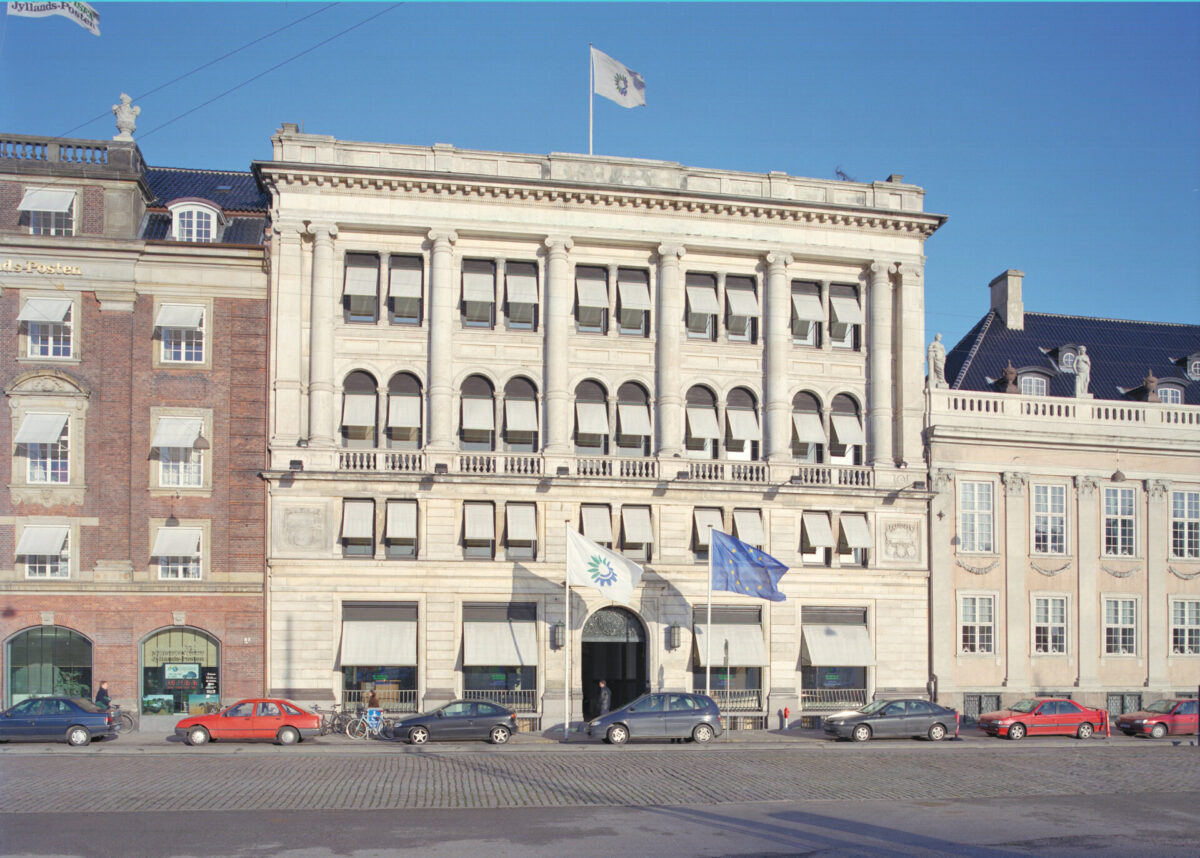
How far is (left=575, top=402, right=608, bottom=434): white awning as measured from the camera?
142 feet

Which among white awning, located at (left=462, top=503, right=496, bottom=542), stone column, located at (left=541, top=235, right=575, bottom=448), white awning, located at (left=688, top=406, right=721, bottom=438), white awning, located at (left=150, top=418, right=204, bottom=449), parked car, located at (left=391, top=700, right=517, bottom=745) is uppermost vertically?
stone column, located at (left=541, top=235, right=575, bottom=448)

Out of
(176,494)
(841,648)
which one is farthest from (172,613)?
(841,648)

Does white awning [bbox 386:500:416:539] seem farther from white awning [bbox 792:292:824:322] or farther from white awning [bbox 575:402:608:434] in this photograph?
white awning [bbox 792:292:824:322]

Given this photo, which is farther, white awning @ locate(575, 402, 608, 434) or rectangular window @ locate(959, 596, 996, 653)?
rectangular window @ locate(959, 596, 996, 653)

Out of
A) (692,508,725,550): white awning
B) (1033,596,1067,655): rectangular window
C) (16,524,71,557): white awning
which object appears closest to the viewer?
(16,524,71,557): white awning

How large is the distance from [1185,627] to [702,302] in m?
24.9

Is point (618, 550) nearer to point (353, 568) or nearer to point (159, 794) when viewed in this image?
point (353, 568)

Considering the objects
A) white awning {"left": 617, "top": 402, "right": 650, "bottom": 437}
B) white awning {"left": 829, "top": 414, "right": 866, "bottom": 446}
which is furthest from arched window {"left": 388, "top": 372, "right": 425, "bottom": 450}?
white awning {"left": 829, "top": 414, "right": 866, "bottom": 446}

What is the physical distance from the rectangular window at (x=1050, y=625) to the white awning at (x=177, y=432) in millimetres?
33309

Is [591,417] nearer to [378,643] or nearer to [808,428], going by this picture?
[808,428]

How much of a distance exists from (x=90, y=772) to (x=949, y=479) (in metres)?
32.6

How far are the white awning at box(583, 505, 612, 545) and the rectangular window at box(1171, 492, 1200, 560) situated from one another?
24.7 m

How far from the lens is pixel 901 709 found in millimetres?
38906

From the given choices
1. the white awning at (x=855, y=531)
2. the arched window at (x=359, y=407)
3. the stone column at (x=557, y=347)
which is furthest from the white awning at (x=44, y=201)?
the white awning at (x=855, y=531)
